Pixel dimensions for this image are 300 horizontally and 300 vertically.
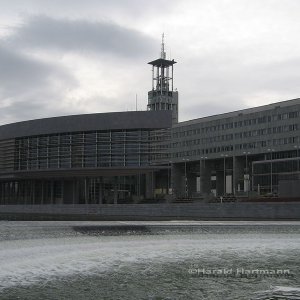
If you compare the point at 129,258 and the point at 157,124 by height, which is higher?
the point at 157,124

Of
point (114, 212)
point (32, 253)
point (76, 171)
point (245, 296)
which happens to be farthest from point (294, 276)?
point (76, 171)

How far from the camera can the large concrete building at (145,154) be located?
115 metres

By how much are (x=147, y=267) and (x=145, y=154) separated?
106261mm

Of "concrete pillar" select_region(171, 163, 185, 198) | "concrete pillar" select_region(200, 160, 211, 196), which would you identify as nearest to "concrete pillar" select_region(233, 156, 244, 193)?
"concrete pillar" select_region(200, 160, 211, 196)

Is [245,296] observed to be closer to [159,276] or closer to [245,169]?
[159,276]

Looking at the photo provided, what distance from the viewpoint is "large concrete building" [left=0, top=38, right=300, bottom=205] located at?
11451cm

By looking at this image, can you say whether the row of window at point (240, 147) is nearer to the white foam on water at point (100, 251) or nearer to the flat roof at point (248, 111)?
the flat roof at point (248, 111)

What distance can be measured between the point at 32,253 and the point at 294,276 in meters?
13.3

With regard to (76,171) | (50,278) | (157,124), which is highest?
(157,124)

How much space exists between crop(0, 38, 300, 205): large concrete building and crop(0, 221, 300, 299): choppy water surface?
71.9m

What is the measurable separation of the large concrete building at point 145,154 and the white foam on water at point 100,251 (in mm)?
70458

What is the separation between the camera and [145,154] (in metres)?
128

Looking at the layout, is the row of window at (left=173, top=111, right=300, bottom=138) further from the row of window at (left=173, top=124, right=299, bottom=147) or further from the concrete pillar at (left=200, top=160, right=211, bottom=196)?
the concrete pillar at (left=200, top=160, right=211, bottom=196)

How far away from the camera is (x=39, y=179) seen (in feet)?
457
